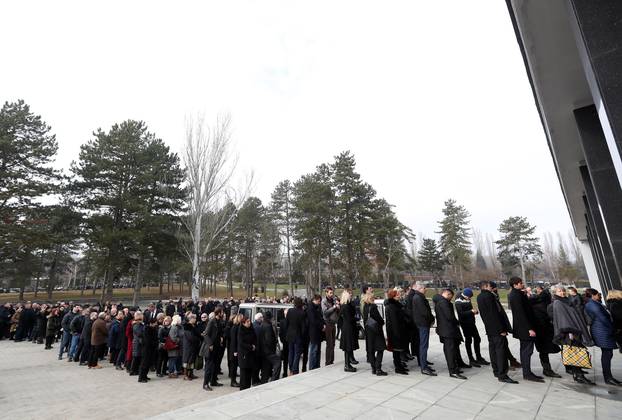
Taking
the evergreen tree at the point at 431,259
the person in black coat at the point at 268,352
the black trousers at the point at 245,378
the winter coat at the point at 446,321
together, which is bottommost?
the black trousers at the point at 245,378

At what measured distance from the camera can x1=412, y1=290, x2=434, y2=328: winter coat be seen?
6.38m

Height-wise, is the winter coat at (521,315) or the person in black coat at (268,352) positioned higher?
the winter coat at (521,315)

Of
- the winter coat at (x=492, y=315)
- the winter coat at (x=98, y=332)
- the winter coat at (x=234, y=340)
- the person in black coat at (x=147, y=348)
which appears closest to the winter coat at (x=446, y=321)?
the winter coat at (x=492, y=315)

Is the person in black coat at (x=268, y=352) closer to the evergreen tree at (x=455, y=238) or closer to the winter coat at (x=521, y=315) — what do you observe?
the winter coat at (x=521, y=315)

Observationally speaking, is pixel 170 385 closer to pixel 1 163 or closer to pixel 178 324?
pixel 178 324

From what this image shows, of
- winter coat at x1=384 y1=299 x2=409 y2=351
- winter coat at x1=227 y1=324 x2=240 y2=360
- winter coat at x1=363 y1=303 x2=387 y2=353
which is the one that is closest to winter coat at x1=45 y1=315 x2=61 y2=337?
winter coat at x1=227 y1=324 x2=240 y2=360

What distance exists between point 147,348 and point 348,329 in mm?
6186

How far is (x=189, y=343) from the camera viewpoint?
30.0 ft

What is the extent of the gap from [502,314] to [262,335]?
5.27 metres

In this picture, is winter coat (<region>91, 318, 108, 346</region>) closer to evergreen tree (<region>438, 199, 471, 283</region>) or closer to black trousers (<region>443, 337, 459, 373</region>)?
black trousers (<region>443, 337, 459, 373</region>)

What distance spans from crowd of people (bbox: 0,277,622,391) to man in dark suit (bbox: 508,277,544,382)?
0.06 feet

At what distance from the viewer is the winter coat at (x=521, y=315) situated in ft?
18.5

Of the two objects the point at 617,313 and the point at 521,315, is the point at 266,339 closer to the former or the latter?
the point at 521,315

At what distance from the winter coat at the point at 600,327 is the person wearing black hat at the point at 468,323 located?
2043mm
